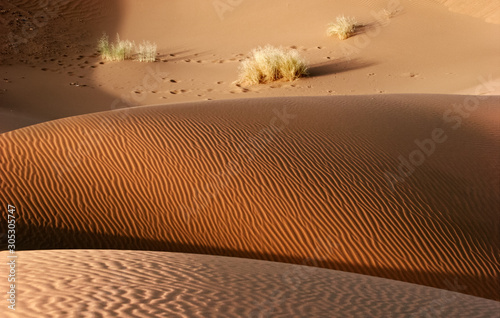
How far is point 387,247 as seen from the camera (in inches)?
164

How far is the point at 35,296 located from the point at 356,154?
3692 millimetres

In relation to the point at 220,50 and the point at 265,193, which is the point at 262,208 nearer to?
the point at 265,193

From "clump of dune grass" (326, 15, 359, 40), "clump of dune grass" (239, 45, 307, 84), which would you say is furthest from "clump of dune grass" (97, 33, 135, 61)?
"clump of dune grass" (326, 15, 359, 40)

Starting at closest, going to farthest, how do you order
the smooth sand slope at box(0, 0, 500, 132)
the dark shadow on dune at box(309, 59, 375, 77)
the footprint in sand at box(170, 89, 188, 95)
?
1. the smooth sand slope at box(0, 0, 500, 132)
2. the footprint in sand at box(170, 89, 188, 95)
3. the dark shadow on dune at box(309, 59, 375, 77)

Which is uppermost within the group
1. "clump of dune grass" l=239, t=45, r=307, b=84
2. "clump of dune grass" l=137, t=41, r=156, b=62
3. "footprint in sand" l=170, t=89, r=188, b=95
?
"clump of dune grass" l=137, t=41, r=156, b=62

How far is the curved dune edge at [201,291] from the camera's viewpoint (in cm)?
220

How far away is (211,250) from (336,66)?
46.5 feet

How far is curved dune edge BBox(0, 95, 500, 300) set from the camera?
4.18m

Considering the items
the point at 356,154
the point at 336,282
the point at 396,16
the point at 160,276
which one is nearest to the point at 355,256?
the point at 336,282

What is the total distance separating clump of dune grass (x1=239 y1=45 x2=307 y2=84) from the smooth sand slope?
40 centimetres

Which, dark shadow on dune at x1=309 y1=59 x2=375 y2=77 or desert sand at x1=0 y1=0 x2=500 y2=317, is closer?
desert sand at x1=0 y1=0 x2=500 y2=317

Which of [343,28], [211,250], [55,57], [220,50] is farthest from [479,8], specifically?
[211,250]

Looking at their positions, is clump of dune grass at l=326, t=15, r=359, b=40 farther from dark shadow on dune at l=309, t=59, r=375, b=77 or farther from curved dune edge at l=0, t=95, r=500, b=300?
curved dune edge at l=0, t=95, r=500, b=300

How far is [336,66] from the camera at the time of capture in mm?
17531
